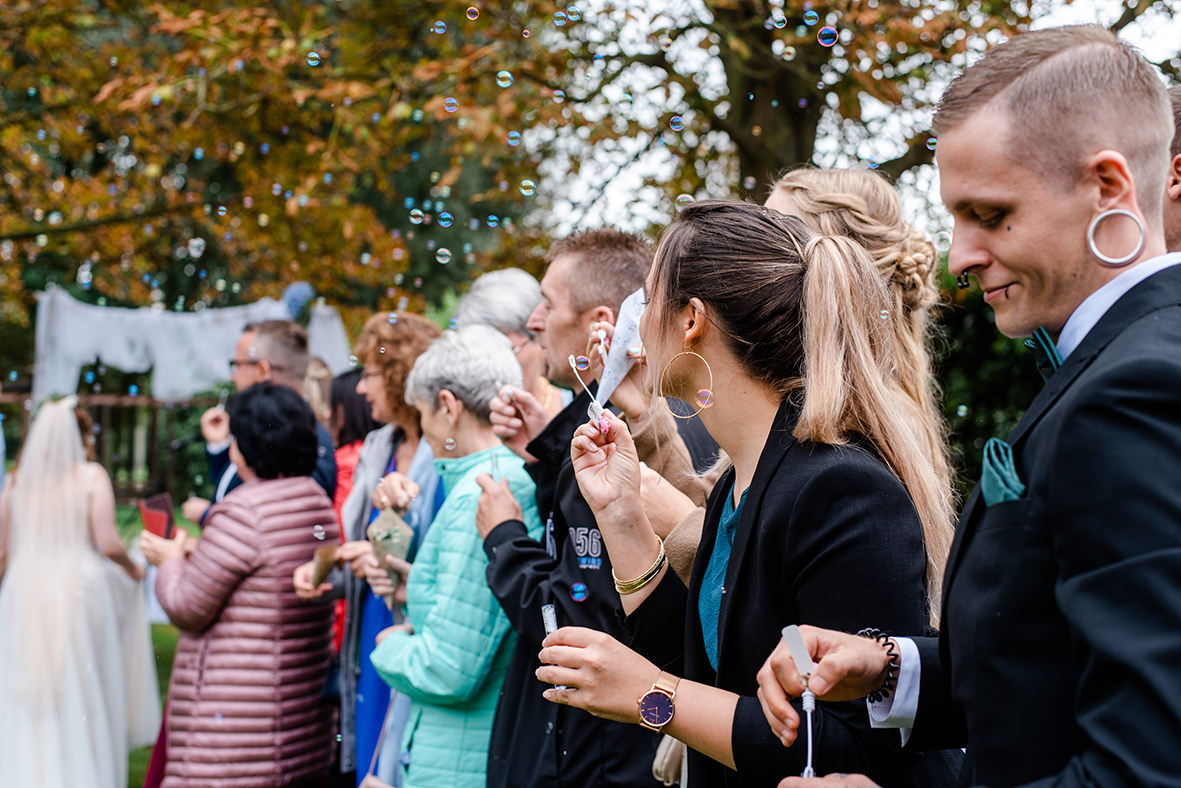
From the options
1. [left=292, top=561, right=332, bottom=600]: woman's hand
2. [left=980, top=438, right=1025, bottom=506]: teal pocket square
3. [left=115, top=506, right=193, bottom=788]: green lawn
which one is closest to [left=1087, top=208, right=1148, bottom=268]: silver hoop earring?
[left=980, top=438, right=1025, bottom=506]: teal pocket square

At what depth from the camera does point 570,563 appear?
2594 mm

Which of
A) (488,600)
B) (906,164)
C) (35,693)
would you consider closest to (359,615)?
(488,600)

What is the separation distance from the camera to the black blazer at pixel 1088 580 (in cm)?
97

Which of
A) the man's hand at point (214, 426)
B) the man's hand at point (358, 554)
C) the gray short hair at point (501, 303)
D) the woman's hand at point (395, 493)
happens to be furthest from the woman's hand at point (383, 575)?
the man's hand at point (214, 426)

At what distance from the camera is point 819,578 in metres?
1.65

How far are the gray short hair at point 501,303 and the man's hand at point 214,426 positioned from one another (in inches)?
80.1

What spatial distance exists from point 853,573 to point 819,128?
5962 mm

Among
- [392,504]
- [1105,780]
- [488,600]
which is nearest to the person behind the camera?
[1105,780]

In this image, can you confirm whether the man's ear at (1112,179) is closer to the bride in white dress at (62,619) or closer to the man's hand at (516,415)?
the man's hand at (516,415)

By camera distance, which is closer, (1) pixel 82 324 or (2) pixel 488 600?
(2) pixel 488 600

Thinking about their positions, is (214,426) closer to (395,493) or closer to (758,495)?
(395,493)

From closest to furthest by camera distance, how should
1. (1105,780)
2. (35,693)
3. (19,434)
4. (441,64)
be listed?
1. (1105,780)
2. (35,693)
3. (441,64)
4. (19,434)

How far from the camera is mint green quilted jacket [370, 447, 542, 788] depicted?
2.96 m

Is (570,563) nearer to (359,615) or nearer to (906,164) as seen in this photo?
(359,615)
